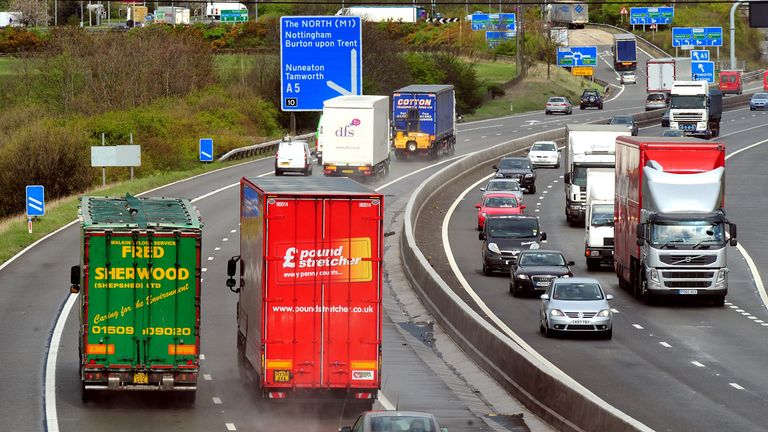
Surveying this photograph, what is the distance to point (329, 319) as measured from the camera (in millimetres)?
22188

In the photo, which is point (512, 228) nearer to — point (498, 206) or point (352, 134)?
point (498, 206)

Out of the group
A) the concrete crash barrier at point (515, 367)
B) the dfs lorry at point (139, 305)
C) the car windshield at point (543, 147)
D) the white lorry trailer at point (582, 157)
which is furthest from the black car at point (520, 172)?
the dfs lorry at point (139, 305)

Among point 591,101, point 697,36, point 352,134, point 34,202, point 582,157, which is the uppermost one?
point 697,36

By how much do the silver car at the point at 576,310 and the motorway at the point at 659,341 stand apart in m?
0.35

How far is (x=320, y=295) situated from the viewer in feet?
72.6

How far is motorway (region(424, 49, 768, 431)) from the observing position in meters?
25.1

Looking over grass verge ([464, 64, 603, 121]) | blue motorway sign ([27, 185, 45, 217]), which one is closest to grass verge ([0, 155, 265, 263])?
blue motorway sign ([27, 185, 45, 217])

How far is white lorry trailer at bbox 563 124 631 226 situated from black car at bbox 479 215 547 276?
33.5 ft

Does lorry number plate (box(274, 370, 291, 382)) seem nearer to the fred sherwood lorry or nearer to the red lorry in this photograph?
the red lorry

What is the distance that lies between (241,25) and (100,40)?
47641 mm

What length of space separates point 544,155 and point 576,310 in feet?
154

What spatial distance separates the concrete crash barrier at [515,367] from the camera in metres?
20.4

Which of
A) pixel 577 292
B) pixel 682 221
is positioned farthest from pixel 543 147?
pixel 577 292

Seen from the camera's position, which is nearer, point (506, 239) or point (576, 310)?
point (576, 310)
